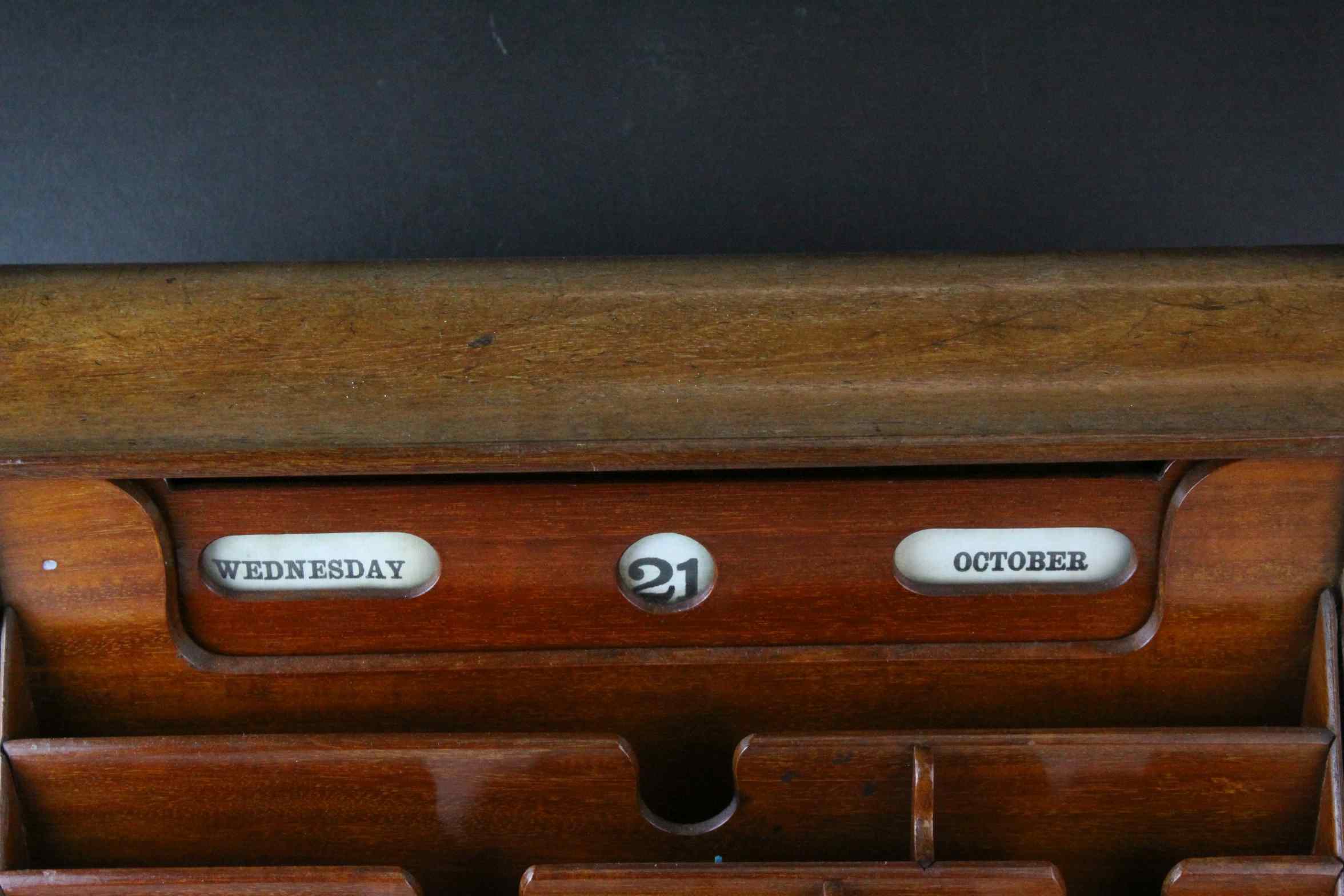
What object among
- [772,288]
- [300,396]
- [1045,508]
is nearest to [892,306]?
[772,288]

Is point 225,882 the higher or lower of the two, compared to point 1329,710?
lower

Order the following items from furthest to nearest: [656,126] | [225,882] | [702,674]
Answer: [656,126]
[702,674]
[225,882]

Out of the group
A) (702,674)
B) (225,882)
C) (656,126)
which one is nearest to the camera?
(225,882)

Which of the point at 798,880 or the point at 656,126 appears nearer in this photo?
the point at 798,880

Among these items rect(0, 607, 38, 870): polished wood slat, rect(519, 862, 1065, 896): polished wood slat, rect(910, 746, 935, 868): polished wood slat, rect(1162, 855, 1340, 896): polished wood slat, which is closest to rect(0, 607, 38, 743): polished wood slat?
rect(0, 607, 38, 870): polished wood slat

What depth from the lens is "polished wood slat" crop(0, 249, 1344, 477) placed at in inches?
39.6

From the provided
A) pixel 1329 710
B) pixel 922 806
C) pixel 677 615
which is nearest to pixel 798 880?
pixel 922 806

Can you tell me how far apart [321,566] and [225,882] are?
259 millimetres

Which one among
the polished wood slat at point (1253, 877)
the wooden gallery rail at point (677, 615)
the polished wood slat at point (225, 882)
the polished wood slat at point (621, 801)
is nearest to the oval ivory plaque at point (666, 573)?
the wooden gallery rail at point (677, 615)

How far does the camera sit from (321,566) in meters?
1.12

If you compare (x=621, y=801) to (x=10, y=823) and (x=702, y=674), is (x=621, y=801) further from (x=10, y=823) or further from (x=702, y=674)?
(x=10, y=823)

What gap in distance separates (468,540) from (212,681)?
258mm

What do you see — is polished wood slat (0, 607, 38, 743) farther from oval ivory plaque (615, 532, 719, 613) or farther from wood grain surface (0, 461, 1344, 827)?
oval ivory plaque (615, 532, 719, 613)

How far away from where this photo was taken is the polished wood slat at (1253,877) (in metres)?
1.06
